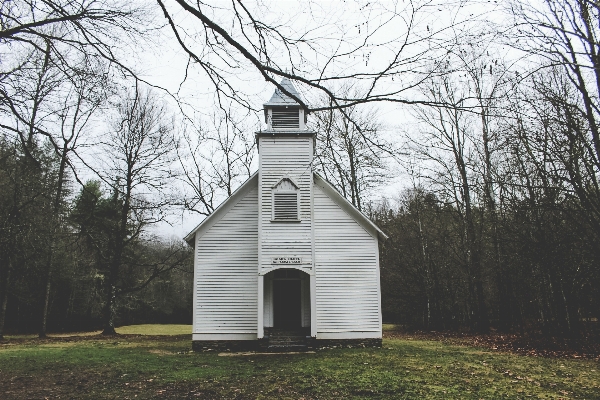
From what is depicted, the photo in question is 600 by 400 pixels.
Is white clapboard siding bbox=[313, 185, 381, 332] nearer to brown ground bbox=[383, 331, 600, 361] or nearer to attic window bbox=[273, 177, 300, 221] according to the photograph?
attic window bbox=[273, 177, 300, 221]

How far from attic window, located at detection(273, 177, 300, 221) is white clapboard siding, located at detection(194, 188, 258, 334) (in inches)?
52.7

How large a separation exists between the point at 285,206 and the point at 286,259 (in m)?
2.16

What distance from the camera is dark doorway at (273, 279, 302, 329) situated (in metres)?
17.9

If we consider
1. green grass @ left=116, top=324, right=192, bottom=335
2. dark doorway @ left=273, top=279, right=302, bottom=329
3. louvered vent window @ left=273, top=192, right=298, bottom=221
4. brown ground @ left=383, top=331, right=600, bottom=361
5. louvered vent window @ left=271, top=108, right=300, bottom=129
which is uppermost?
louvered vent window @ left=271, top=108, right=300, bottom=129

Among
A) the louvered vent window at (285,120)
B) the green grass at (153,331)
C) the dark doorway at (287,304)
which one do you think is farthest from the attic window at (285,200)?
the green grass at (153,331)

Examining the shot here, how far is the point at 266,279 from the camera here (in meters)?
17.9

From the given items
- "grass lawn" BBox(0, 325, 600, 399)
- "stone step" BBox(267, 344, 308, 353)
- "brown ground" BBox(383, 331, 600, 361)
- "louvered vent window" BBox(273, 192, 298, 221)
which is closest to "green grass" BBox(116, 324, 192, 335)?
"stone step" BBox(267, 344, 308, 353)

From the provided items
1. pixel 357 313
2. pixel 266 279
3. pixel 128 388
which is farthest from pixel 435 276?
pixel 128 388

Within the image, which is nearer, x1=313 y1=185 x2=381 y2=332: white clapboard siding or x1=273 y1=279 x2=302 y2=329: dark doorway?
x1=313 y1=185 x2=381 y2=332: white clapboard siding

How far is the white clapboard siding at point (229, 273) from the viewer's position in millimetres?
17094

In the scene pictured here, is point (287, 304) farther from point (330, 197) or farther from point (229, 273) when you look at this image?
point (330, 197)

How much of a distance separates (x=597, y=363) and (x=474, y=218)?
14.5m

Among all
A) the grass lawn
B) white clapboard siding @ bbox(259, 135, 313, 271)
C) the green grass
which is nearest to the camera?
the grass lawn

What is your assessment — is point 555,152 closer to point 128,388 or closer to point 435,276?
point 128,388
